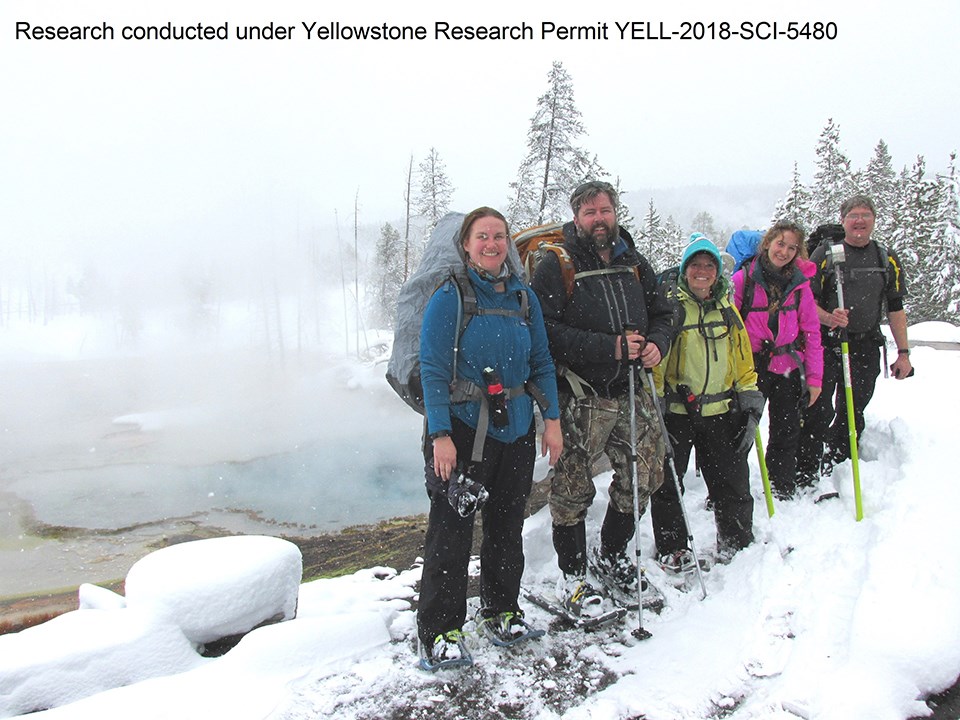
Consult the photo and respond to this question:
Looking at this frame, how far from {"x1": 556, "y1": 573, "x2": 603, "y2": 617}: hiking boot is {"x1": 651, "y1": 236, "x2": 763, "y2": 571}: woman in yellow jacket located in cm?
80

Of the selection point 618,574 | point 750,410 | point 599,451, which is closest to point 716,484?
point 750,410

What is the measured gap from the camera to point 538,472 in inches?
324

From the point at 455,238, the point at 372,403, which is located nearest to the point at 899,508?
the point at 455,238

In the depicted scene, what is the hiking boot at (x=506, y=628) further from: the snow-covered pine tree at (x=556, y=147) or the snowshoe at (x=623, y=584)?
the snow-covered pine tree at (x=556, y=147)

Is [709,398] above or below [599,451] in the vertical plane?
above

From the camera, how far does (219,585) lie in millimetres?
3799

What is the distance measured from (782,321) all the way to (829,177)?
33334 millimetres

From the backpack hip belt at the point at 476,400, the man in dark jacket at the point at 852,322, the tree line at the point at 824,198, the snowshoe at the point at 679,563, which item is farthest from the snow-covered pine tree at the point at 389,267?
the backpack hip belt at the point at 476,400

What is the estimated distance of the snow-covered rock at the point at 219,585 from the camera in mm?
3672

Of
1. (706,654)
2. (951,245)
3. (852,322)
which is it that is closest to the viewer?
(706,654)

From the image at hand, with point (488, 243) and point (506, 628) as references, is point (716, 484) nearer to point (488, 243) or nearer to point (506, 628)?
point (506, 628)

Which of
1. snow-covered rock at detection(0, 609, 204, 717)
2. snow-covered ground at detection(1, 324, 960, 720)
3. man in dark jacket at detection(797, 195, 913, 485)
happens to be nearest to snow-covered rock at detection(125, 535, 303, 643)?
snow-covered rock at detection(0, 609, 204, 717)

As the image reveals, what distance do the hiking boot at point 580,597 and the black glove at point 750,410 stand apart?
1607mm

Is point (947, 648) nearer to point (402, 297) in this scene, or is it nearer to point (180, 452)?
point (402, 297)
